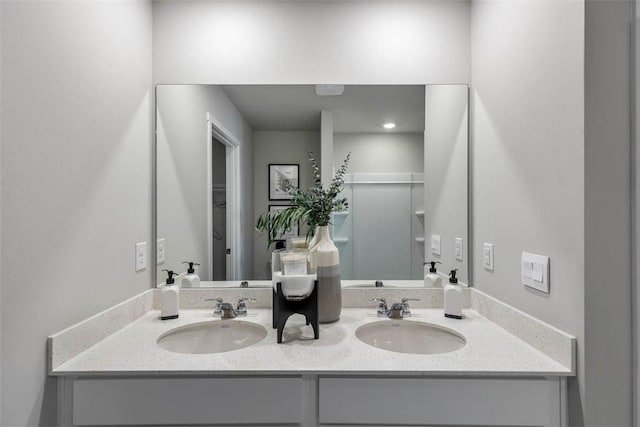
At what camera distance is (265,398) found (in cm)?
101

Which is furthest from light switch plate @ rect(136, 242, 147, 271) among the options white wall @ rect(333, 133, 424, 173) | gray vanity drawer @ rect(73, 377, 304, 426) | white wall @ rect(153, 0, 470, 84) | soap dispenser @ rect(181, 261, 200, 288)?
white wall @ rect(333, 133, 424, 173)

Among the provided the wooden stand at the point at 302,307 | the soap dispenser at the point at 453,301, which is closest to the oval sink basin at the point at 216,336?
the wooden stand at the point at 302,307

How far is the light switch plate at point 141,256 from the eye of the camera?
1470 millimetres

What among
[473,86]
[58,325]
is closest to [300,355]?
[58,325]

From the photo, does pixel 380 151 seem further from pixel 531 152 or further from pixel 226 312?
pixel 226 312

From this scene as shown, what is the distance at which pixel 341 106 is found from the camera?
5.39 ft

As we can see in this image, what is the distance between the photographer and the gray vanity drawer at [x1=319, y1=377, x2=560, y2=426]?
1003 millimetres

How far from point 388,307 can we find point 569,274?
0.74 metres

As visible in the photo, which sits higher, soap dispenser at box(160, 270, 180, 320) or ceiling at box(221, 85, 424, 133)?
ceiling at box(221, 85, 424, 133)

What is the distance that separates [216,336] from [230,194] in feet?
2.05

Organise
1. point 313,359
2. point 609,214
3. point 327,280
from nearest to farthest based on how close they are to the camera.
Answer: point 609,214
point 313,359
point 327,280

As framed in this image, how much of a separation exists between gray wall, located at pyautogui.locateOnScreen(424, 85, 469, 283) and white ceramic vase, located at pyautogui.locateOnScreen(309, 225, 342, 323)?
1.60 ft

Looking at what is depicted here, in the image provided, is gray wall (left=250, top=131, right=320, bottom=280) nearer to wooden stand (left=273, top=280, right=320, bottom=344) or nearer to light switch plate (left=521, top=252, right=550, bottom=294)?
wooden stand (left=273, top=280, right=320, bottom=344)

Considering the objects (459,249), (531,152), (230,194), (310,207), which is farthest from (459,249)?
(230,194)
